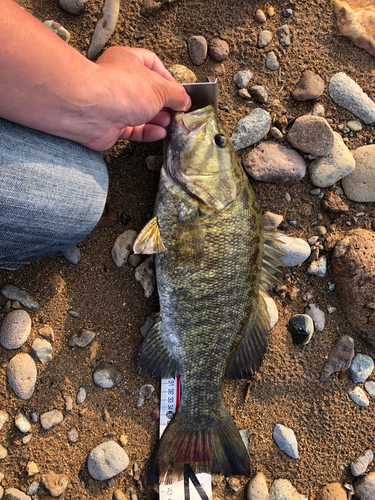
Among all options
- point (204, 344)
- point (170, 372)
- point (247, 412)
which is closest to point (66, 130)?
point (204, 344)

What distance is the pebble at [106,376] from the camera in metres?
2.61

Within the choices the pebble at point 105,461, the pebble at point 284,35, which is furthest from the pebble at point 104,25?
the pebble at point 105,461

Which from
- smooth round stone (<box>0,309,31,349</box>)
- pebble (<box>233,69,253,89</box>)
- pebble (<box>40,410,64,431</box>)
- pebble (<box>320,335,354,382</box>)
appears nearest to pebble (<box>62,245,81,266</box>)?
smooth round stone (<box>0,309,31,349</box>)

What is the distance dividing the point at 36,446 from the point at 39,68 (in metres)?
2.53

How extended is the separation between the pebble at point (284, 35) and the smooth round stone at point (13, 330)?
116 inches

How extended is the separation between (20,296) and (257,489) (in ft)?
7.71

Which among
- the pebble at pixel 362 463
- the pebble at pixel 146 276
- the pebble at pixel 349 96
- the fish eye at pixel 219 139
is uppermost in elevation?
the pebble at pixel 349 96

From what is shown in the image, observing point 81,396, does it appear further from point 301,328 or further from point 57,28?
point 57,28

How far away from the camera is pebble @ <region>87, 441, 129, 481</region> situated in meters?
2.52

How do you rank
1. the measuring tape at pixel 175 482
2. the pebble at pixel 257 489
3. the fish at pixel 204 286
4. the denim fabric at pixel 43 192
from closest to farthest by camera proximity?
the denim fabric at pixel 43 192 < the fish at pixel 204 286 < the measuring tape at pixel 175 482 < the pebble at pixel 257 489

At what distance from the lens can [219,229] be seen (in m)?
2.25

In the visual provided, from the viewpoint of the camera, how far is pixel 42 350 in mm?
2533

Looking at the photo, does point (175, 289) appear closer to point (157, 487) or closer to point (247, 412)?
Answer: point (247, 412)

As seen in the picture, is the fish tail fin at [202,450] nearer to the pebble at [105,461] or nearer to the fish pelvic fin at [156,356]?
the pebble at [105,461]
